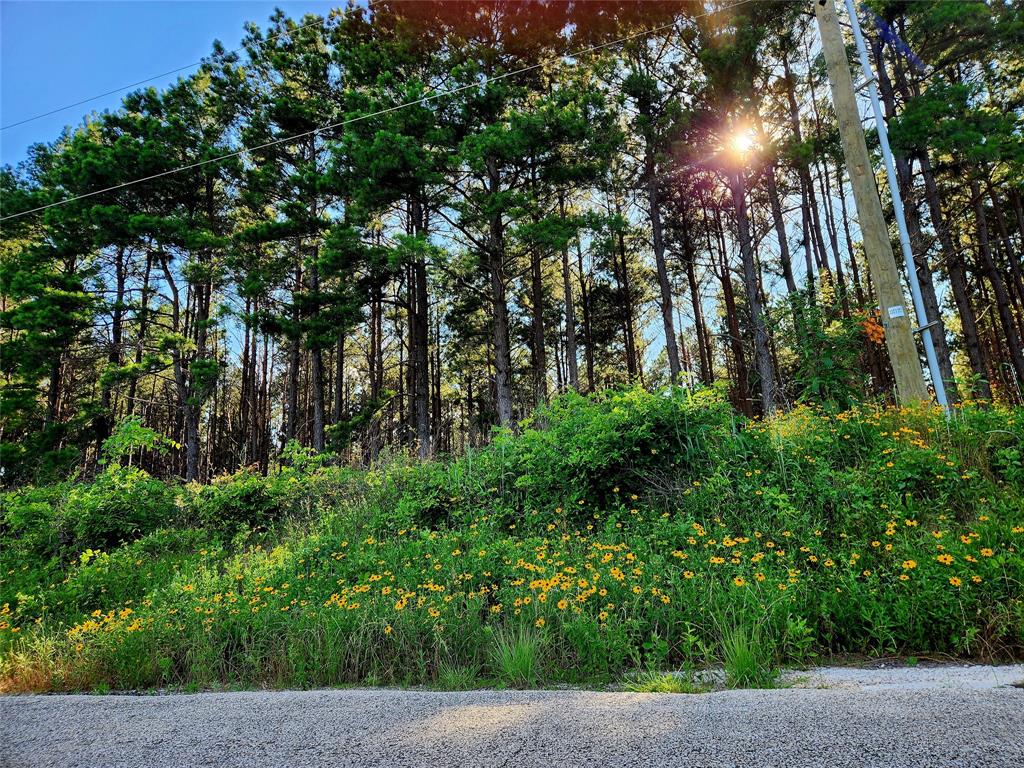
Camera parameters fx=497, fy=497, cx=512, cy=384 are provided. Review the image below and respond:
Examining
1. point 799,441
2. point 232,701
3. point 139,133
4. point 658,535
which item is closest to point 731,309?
point 799,441

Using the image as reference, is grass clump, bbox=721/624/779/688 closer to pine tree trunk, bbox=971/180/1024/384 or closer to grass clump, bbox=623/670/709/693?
grass clump, bbox=623/670/709/693

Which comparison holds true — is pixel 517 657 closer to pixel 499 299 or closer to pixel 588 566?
pixel 588 566

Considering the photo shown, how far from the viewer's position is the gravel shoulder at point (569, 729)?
4.14ft

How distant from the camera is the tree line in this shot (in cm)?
1247

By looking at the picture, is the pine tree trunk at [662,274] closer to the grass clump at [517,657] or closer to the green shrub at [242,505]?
the green shrub at [242,505]

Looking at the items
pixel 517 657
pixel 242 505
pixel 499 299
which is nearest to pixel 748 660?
pixel 517 657

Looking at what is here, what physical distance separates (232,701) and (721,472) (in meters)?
4.20

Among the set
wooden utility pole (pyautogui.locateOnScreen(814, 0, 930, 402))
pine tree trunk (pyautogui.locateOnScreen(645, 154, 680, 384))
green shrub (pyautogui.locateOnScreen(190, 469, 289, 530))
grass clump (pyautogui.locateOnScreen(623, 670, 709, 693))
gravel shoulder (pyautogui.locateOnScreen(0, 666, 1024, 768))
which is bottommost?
grass clump (pyautogui.locateOnScreen(623, 670, 709, 693))

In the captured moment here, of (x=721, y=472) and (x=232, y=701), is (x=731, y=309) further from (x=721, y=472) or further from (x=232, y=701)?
(x=232, y=701)

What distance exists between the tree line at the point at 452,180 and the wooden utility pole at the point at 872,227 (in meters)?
6.04

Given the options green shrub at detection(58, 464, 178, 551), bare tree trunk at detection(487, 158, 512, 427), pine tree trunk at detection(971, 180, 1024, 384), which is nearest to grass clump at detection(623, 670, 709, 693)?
green shrub at detection(58, 464, 178, 551)

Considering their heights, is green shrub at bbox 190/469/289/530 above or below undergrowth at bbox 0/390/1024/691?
above

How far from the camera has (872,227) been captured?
5793mm

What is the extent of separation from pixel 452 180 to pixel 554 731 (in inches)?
566
